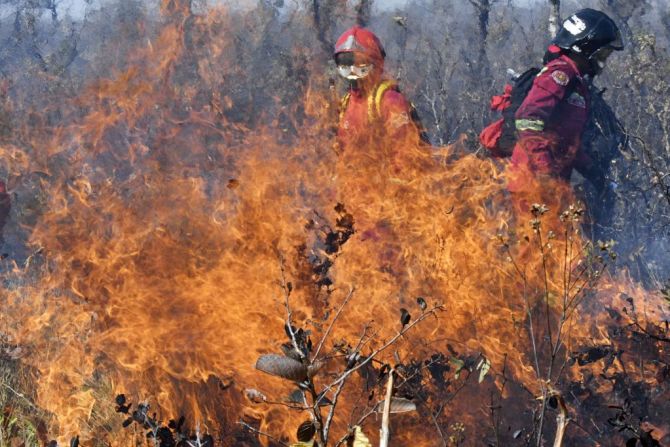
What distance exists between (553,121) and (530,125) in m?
0.24

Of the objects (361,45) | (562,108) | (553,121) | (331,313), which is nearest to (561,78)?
(562,108)

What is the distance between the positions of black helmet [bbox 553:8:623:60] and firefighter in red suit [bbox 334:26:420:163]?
5.44ft

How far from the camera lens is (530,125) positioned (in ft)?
21.1

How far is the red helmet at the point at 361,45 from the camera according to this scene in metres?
6.54

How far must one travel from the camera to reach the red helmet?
654 centimetres

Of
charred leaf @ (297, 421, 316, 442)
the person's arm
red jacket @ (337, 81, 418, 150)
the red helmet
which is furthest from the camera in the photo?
the red helmet

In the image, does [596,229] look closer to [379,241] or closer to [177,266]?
[379,241]

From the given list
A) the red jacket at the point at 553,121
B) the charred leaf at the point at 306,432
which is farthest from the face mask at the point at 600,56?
the charred leaf at the point at 306,432

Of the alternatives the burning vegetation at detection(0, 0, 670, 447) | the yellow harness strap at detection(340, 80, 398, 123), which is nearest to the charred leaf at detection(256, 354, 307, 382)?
the burning vegetation at detection(0, 0, 670, 447)

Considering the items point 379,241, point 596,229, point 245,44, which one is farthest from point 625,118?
point 245,44

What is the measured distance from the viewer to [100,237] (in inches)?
223

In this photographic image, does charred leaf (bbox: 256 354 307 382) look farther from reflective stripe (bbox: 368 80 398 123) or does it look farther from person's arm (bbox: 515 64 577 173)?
person's arm (bbox: 515 64 577 173)

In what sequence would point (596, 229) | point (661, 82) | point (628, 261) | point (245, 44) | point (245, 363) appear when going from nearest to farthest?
point (245, 363) → point (596, 229) → point (628, 261) → point (661, 82) → point (245, 44)

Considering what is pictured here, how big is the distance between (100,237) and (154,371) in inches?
55.5
